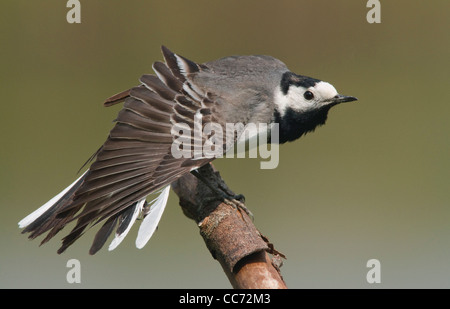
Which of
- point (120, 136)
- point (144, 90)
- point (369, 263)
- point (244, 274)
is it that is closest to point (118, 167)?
point (120, 136)

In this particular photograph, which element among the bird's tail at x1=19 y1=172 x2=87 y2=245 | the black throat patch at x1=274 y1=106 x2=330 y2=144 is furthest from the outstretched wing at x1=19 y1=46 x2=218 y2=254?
the black throat patch at x1=274 y1=106 x2=330 y2=144

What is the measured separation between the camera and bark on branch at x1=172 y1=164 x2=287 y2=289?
157 cm

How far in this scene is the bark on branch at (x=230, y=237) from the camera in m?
1.57

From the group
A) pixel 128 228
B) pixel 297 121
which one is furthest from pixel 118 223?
pixel 297 121

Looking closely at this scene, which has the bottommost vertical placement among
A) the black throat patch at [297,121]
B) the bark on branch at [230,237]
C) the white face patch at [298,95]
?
the bark on branch at [230,237]

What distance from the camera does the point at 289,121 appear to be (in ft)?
6.99

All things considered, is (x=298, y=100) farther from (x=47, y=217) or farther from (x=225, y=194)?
(x=47, y=217)

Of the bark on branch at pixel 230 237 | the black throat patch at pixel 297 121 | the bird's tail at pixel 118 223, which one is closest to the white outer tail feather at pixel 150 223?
the bird's tail at pixel 118 223

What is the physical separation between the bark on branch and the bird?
158 mm

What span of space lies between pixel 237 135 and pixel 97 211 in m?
0.49

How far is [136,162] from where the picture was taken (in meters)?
1.84

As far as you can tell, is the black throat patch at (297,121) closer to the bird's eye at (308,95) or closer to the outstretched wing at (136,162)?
the bird's eye at (308,95)

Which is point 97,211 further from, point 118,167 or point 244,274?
point 244,274

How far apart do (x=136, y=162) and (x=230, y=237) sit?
358mm
